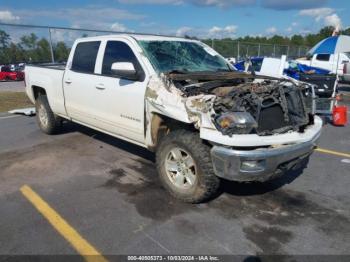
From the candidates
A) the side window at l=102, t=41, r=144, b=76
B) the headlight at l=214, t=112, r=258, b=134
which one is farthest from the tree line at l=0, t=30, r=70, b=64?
the headlight at l=214, t=112, r=258, b=134

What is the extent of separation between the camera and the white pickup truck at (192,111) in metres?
3.42

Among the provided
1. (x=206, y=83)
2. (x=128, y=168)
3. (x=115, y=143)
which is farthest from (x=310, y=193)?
(x=115, y=143)

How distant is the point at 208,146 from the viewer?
3.65m

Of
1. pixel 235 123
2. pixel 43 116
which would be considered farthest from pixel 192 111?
pixel 43 116

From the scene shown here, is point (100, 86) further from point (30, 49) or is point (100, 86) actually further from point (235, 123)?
point (30, 49)

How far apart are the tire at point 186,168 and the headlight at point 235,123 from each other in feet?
1.18

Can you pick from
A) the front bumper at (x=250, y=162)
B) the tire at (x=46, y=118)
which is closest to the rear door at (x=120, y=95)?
the front bumper at (x=250, y=162)

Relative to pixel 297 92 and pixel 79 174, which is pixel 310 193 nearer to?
pixel 297 92

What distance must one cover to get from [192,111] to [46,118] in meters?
4.50

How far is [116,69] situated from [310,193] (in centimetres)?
294

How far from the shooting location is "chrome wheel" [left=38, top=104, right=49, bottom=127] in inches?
275

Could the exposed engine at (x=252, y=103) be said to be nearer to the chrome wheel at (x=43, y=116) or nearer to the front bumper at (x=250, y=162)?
the front bumper at (x=250, y=162)

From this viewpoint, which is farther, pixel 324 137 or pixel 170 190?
pixel 324 137

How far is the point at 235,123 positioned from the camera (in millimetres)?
3373
